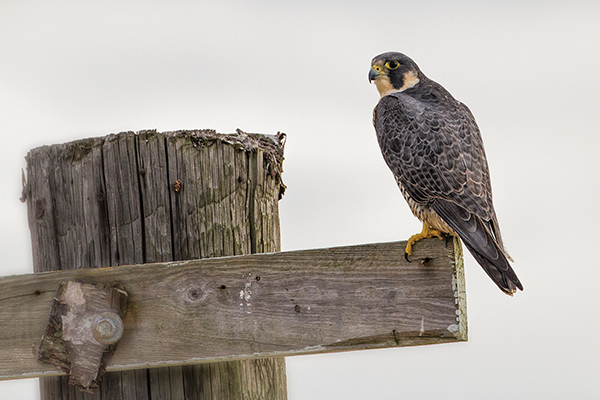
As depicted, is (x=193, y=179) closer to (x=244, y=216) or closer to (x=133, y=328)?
(x=244, y=216)

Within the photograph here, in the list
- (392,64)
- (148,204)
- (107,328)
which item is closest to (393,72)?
(392,64)

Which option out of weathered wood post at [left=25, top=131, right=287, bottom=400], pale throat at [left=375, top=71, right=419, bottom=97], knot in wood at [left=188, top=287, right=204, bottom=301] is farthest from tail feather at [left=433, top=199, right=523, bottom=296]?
knot in wood at [left=188, top=287, right=204, bottom=301]

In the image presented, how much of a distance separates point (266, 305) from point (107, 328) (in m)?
0.53

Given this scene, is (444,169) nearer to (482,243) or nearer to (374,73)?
(482,243)

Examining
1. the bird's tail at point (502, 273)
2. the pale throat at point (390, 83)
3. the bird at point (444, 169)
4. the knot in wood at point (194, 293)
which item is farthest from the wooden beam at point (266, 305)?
the pale throat at point (390, 83)

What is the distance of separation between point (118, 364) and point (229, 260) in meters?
0.50

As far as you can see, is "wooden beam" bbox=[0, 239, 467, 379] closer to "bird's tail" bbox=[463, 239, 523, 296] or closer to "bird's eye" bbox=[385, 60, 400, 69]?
"bird's tail" bbox=[463, 239, 523, 296]

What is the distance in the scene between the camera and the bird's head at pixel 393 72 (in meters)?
4.27

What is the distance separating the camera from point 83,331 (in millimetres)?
1881

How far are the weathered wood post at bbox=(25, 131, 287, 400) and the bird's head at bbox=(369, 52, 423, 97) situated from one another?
235 cm

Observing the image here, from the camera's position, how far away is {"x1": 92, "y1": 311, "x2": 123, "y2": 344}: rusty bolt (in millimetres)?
1874

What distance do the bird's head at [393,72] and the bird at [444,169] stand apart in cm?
46

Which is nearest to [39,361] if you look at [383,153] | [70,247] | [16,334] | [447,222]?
[16,334]

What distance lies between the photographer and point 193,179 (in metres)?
2.14
